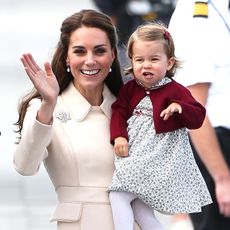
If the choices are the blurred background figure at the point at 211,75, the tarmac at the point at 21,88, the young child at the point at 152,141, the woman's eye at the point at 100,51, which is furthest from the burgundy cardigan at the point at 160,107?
the tarmac at the point at 21,88

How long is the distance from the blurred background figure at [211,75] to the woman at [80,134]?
685 mm

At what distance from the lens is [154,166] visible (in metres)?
3.45

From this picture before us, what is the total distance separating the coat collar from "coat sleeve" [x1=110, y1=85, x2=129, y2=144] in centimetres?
4

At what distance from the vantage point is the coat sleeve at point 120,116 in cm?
346

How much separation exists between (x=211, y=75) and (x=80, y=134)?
0.83m

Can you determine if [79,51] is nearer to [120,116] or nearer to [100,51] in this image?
[100,51]

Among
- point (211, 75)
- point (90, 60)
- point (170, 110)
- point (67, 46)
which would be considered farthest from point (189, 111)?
point (211, 75)

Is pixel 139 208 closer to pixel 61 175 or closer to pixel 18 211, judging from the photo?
pixel 61 175

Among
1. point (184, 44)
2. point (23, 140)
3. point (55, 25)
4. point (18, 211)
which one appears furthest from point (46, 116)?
point (55, 25)

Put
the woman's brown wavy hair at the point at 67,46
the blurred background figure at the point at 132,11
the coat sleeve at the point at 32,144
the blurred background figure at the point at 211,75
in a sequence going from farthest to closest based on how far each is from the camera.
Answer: the blurred background figure at the point at 132,11 → the blurred background figure at the point at 211,75 → the woman's brown wavy hair at the point at 67,46 → the coat sleeve at the point at 32,144

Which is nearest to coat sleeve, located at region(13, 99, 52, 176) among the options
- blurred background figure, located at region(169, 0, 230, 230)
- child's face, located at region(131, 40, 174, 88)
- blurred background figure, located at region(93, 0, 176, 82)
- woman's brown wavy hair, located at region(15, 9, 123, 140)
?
woman's brown wavy hair, located at region(15, 9, 123, 140)

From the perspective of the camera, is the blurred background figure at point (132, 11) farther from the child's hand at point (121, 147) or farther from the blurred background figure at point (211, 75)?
the child's hand at point (121, 147)

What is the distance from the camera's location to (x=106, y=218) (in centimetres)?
349

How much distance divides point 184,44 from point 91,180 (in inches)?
37.0
